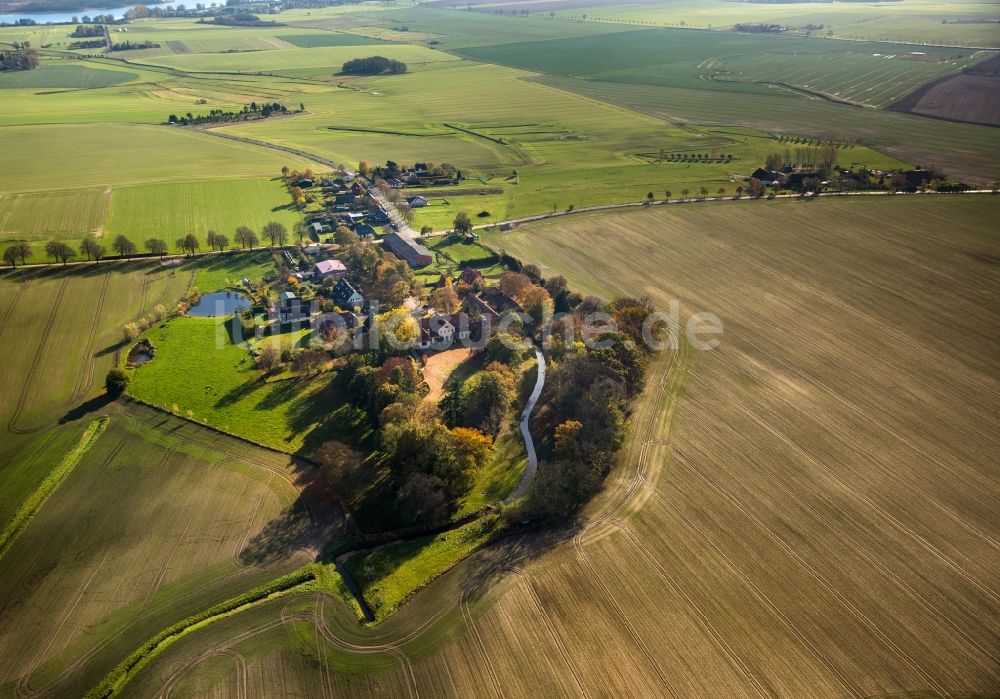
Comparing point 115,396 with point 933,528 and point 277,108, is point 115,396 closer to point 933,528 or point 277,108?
point 933,528

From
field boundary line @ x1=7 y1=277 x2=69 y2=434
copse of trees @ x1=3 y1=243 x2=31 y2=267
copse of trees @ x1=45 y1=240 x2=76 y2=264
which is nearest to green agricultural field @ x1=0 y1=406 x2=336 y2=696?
field boundary line @ x1=7 y1=277 x2=69 y2=434

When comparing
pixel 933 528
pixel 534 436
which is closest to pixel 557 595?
pixel 534 436

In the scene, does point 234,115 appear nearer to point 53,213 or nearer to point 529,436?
point 53,213

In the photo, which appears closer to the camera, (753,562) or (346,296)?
(753,562)

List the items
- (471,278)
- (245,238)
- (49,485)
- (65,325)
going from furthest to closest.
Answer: (245,238)
(471,278)
(65,325)
(49,485)

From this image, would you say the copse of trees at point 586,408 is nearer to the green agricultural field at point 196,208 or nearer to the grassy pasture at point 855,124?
the green agricultural field at point 196,208

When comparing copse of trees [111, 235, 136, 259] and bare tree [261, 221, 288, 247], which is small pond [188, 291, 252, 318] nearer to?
bare tree [261, 221, 288, 247]

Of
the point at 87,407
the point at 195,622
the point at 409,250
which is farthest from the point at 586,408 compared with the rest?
the point at 87,407
